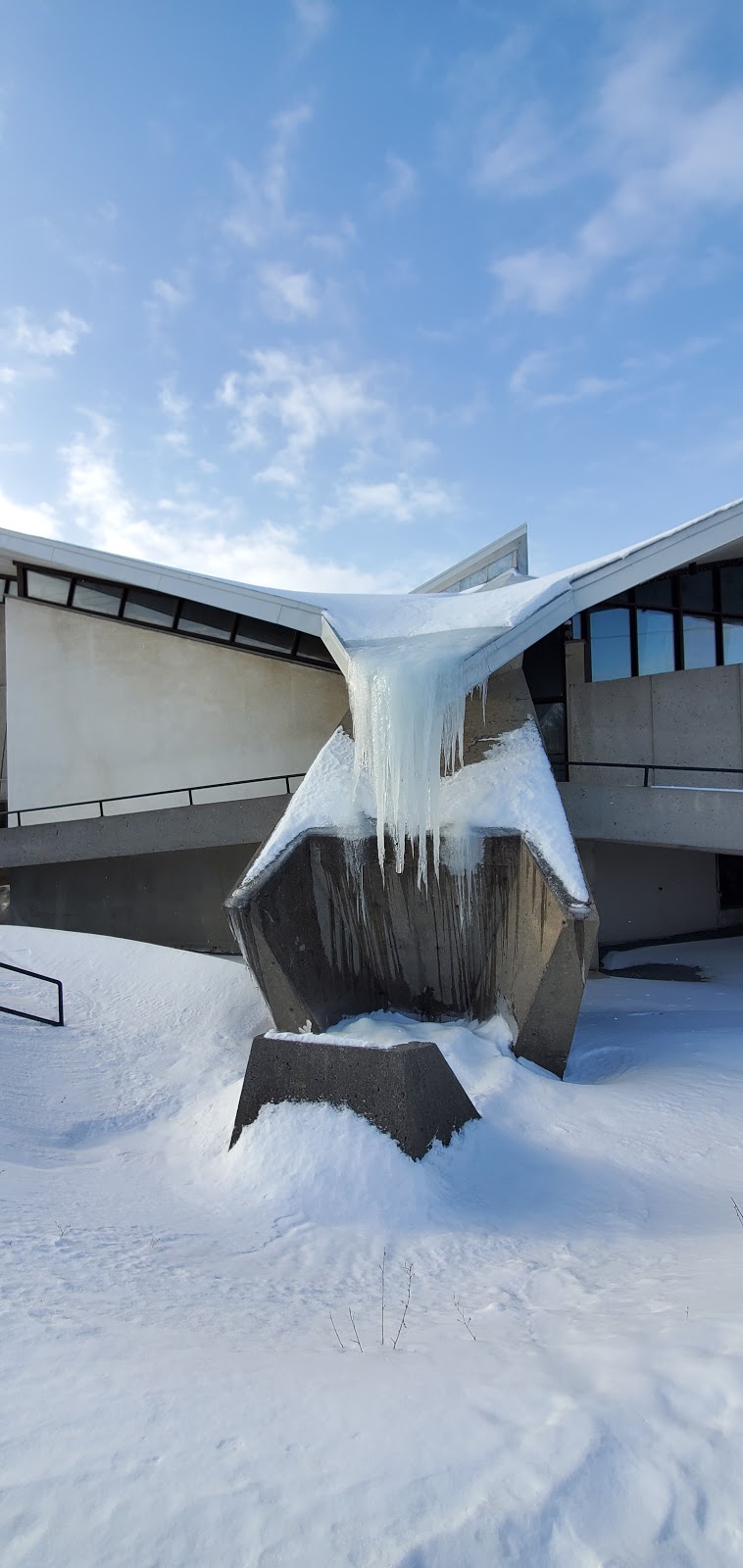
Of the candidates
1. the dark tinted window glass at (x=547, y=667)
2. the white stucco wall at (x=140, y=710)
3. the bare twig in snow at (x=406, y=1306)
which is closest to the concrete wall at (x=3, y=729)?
the white stucco wall at (x=140, y=710)

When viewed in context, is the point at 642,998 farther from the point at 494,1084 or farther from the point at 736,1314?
the point at 736,1314

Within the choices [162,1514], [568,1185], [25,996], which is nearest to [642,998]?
[568,1185]

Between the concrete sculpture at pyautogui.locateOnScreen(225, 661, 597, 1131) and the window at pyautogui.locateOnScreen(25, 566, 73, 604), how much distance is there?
10705mm

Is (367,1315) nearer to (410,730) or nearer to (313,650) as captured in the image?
(410,730)

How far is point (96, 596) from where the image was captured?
18047 mm

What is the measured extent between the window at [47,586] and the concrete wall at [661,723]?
1051 centimetres

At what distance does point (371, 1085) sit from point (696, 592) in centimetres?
1279

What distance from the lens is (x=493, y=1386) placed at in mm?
2945

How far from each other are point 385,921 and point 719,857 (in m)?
11.1

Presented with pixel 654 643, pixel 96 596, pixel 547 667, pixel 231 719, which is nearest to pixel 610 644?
pixel 654 643

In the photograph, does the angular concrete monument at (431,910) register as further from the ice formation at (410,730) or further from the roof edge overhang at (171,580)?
the roof edge overhang at (171,580)

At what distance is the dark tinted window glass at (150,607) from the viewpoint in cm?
1758

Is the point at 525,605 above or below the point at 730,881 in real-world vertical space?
above

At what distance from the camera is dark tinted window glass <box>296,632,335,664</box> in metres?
16.9
